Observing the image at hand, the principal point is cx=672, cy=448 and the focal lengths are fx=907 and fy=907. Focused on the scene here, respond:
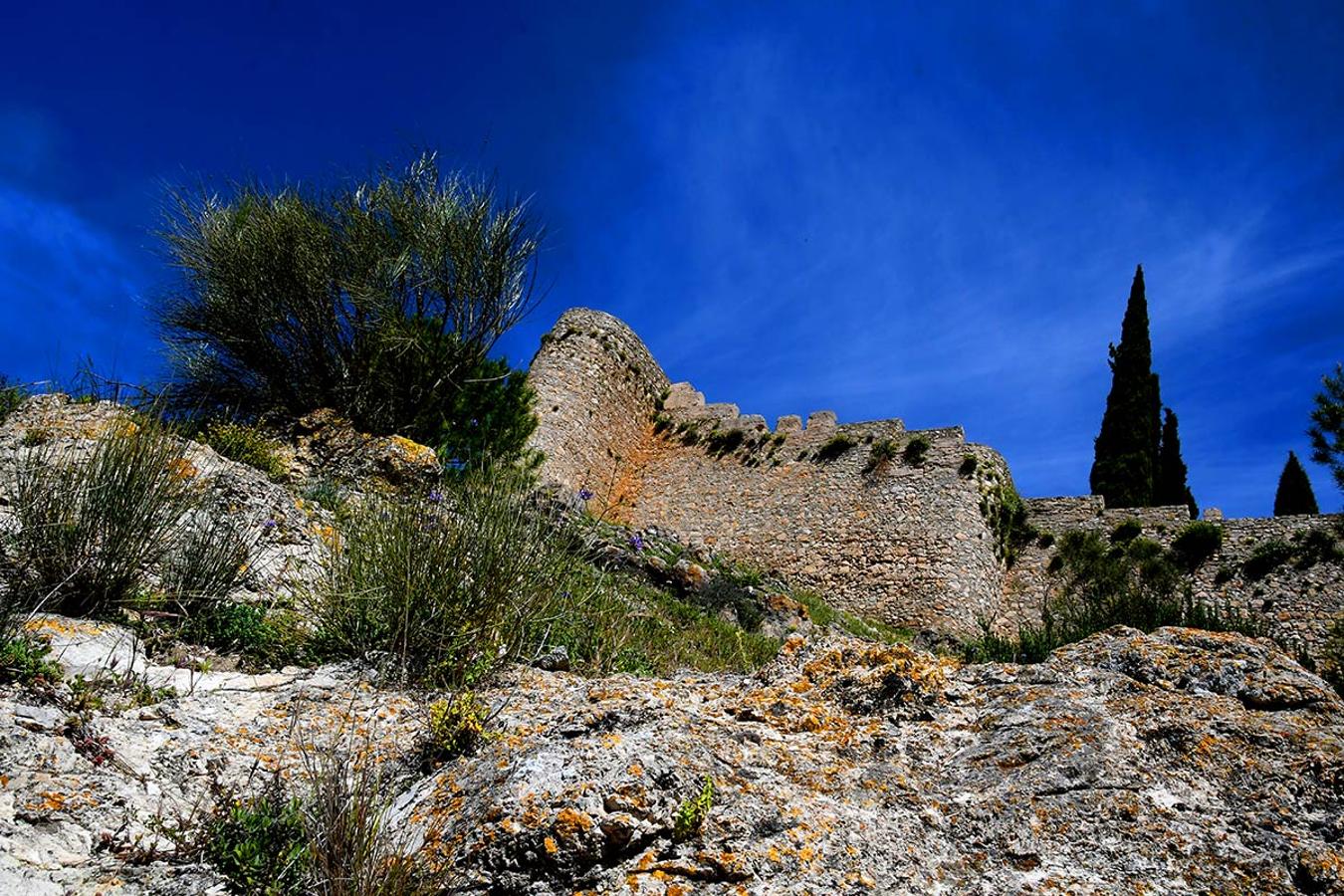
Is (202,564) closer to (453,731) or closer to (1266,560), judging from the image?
(453,731)

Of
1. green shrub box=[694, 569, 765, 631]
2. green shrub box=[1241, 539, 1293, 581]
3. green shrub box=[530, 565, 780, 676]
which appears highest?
green shrub box=[1241, 539, 1293, 581]

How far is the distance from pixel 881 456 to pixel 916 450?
680 mm

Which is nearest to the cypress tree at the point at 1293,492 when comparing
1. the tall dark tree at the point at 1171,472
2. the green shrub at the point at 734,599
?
the tall dark tree at the point at 1171,472

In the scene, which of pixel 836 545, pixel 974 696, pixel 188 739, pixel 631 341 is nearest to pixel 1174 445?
pixel 836 545

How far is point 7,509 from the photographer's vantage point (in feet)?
15.4

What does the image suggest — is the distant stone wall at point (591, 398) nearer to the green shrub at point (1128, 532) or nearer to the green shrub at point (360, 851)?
the green shrub at point (1128, 532)

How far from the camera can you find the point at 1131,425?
21.3 m

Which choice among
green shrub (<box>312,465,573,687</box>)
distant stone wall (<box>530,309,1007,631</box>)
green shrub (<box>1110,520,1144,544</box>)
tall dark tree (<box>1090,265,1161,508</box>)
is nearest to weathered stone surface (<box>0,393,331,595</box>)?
green shrub (<box>312,465,573,687</box>)

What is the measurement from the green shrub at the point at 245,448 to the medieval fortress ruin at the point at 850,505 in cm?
641

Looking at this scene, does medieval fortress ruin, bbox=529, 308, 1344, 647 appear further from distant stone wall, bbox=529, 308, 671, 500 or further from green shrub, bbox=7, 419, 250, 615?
green shrub, bbox=7, 419, 250, 615

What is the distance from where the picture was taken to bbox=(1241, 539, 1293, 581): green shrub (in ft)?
49.3

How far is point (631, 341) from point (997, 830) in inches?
785

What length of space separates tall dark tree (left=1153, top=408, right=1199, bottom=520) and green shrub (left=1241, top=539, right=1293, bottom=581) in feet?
29.6

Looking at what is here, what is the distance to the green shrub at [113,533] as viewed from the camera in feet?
13.1
